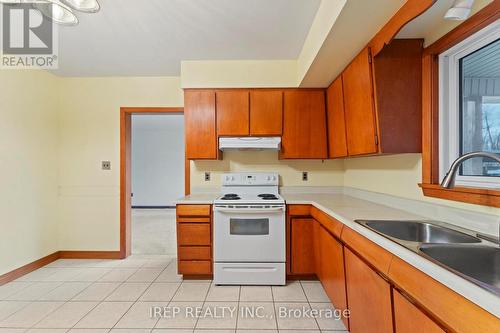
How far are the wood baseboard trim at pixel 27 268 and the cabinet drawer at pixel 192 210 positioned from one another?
6.22 ft

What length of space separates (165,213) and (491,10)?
6.65m

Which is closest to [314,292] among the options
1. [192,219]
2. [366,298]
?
[366,298]

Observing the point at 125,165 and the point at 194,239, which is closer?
the point at 194,239

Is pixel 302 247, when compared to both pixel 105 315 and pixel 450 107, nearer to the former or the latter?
pixel 450 107

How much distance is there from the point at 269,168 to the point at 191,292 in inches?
64.2

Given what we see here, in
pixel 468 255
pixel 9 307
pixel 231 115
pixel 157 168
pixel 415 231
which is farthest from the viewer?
pixel 157 168

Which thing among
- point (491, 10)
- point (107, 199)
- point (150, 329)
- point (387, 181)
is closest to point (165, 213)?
point (107, 199)

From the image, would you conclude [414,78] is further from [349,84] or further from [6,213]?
[6,213]

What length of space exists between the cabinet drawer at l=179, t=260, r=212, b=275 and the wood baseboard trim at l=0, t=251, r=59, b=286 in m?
1.80

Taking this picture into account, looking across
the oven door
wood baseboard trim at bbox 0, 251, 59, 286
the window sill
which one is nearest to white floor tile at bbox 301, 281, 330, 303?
the oven door

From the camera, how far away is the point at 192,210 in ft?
8.45

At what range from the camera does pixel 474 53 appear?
1.49 metres

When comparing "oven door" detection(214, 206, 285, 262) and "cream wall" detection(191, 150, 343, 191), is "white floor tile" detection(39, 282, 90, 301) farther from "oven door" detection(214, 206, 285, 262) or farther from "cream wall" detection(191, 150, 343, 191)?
"cream wall" detection(191, 150, 343, 191)

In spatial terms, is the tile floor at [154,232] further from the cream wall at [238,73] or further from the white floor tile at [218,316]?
the cream wall at [238,73]
